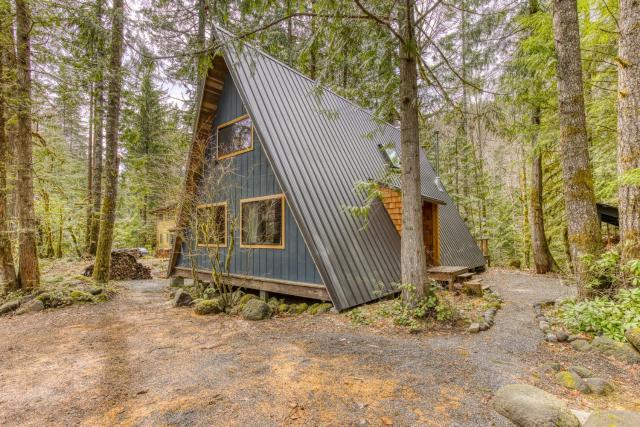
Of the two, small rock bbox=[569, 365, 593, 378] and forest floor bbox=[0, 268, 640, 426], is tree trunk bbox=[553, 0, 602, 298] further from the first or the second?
small rock bbox=[569, 365, 593, 378]

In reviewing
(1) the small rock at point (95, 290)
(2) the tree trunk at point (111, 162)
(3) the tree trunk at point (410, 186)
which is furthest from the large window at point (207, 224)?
(3) the tree trunk at point (410, 186)

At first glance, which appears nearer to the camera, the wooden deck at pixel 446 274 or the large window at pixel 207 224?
the large window at pixel 207 224

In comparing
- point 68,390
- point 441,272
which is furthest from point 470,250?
point 68,390

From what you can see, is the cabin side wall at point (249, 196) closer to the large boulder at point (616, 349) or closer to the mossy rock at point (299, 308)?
the mossy rock at point (299, 308)

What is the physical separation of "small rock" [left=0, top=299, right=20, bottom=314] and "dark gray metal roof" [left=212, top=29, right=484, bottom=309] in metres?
6.07

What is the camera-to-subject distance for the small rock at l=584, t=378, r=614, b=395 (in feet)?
8.55

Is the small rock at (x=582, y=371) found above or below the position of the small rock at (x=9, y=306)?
above

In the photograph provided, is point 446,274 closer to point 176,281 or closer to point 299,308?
point 299,308

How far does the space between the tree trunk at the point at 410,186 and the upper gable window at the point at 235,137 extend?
3647 mm

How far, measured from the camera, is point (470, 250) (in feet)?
34.8

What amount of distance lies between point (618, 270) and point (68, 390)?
6.62 m

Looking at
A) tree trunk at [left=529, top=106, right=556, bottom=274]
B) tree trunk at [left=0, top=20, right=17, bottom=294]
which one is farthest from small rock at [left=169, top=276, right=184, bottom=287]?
tree trunk at [left=529, top=106, right=556, bottom=274]

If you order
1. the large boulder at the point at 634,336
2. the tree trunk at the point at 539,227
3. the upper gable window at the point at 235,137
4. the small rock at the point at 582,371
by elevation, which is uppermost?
the upper gable window at the point at 235,137

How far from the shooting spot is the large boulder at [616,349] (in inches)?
123
